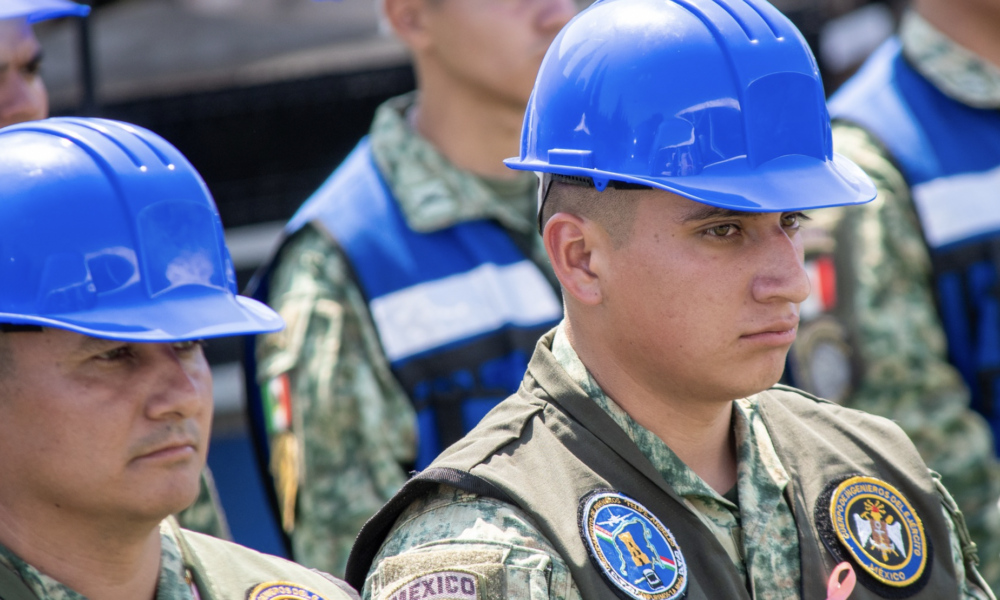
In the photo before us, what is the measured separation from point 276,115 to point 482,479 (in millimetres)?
4101

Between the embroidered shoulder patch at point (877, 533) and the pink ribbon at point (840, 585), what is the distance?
54mm

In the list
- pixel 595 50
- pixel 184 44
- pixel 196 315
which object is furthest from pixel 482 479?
pixel 184 44

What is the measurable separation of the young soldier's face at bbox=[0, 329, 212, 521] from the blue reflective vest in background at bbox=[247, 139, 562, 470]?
137 centimetres

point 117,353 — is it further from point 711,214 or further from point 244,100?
point 244,100

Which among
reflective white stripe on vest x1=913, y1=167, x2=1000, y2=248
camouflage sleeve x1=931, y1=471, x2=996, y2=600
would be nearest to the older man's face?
camouflage sleeve x1=931, y1=471, x2=996, y2=600

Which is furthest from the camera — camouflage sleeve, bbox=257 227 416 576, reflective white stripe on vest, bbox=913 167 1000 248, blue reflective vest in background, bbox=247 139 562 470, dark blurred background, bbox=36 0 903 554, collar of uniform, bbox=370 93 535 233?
dark blurred background, bbox=36 0 903 554

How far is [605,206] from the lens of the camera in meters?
2.24

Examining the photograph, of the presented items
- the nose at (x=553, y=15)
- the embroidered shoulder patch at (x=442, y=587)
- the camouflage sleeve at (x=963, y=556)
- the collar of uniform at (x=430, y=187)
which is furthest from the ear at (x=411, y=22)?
the embroidered shoulder patch at (x=442, y=587)

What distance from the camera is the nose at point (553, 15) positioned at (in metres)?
3.94

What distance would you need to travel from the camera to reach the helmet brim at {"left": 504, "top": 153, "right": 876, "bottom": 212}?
2.07m

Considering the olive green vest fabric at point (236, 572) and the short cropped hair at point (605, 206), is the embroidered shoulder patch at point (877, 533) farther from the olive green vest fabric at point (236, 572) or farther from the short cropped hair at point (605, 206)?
the olive green vest fabric at point (236, 572)

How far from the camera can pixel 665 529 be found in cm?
211

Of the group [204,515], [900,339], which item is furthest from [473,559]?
[900,339]

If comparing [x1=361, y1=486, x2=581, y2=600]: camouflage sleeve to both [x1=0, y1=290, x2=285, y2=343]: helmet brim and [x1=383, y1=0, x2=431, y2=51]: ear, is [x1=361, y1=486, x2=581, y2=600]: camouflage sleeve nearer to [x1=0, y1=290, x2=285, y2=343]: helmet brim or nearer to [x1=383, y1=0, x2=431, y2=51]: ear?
[x1=0, y1=290, x2=285, y2=343]: helmet brim
